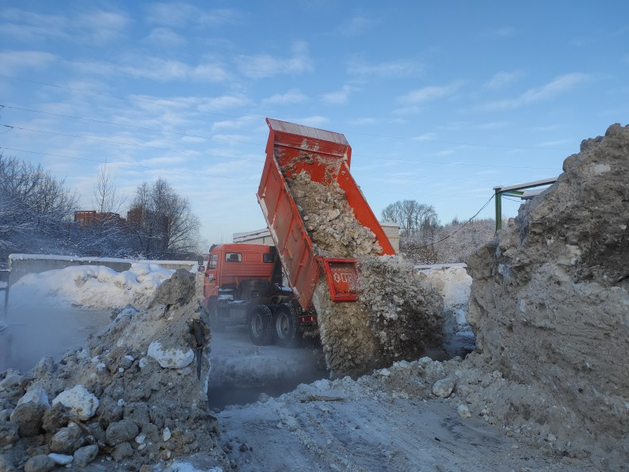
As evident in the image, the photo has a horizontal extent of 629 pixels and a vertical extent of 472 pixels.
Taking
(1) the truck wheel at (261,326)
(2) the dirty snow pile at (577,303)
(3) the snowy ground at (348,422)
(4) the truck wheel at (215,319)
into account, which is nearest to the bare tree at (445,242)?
(4) the truck wheel at (215,319)

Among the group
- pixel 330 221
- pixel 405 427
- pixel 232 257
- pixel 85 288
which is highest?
pixel 330 221

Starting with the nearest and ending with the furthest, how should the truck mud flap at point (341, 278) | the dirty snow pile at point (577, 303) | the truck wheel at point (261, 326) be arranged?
the dirty snow pile at point (577, 303), the truck mud flap at point (341, 278), the truck wheel at point (261, 326)

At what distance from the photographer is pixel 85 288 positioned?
1556 cm

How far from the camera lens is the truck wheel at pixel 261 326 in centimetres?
1006

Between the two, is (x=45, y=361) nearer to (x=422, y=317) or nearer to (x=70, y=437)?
(x=70, y=437)

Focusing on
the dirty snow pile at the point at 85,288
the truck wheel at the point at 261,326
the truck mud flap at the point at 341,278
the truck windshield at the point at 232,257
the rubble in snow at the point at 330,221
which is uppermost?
the rubble in snow at the point at 330,221

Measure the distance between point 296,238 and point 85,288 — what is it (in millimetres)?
10343

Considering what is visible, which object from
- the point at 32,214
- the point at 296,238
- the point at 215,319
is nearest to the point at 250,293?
the point at 215,319

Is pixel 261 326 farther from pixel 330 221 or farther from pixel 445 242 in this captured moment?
pixel 445 242

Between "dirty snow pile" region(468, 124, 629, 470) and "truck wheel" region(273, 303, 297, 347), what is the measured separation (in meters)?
4.60

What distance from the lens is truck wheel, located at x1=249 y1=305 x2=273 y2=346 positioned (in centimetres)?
1006

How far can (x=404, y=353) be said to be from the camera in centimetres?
758

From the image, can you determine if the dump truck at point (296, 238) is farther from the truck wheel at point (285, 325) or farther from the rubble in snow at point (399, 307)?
the rubble in snow at point (399, 307)

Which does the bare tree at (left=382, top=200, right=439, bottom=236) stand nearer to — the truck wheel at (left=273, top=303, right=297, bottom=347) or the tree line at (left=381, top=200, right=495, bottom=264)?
the tree line at (left=381, top=200, right=495, bottom=264)
